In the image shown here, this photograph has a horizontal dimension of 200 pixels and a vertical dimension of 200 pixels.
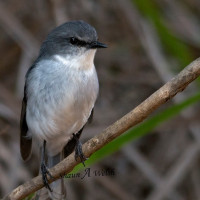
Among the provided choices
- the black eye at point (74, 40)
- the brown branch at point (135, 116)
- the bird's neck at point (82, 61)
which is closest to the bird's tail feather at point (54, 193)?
the brown branch at point (135, 116)

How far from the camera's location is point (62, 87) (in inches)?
123

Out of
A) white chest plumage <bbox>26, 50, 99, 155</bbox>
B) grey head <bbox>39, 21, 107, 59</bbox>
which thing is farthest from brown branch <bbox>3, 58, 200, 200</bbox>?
grey head <bbox>39, 21, 107, 59</bbox>

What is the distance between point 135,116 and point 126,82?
2547 mm

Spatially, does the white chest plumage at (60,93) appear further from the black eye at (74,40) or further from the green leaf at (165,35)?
the green leaf at (165,35)

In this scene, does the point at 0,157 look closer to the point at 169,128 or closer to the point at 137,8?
the point at 169,128

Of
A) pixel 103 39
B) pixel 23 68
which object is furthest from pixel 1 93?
pixel 103 39

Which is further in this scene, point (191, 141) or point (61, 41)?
point (191, 141)

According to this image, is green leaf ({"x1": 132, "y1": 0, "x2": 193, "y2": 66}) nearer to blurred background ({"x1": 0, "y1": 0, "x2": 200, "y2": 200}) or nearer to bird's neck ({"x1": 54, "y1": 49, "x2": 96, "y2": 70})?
blurred background ({"x1": 0, "y1": 0, "x2": 200, "y2": 200})

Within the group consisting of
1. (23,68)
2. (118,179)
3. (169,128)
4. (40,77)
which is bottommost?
(118,179)

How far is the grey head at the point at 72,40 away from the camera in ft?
10.5

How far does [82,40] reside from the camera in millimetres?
3213

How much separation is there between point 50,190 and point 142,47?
2065 millimetres

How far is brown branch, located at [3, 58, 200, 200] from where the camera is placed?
7.60 feet

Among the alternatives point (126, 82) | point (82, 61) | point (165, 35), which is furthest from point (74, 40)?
point (126, 82)
